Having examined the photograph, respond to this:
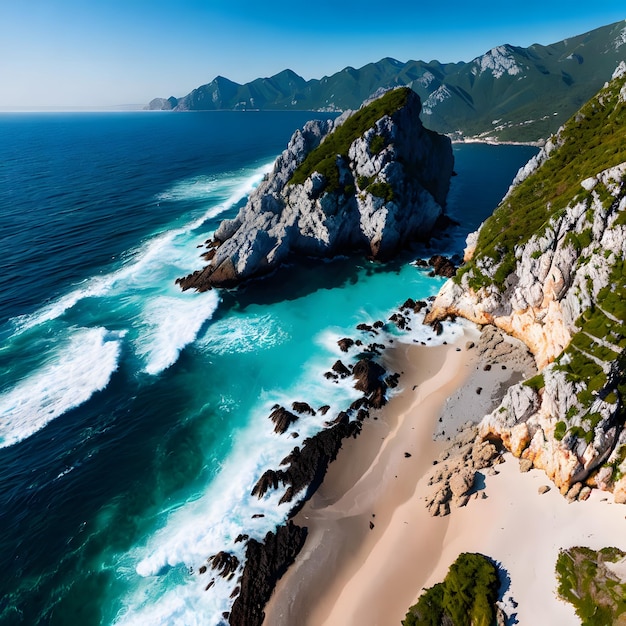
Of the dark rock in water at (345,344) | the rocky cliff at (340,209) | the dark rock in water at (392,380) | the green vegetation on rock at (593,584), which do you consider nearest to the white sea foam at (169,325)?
the rocky cliff at (340,209)

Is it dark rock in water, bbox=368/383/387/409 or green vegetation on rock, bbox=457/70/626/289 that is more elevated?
green vegetation on rock, bbox=457/70/626/289

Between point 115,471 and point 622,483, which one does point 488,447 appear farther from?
point 115,471

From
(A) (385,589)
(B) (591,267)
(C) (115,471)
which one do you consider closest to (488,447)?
(A) (385,589)

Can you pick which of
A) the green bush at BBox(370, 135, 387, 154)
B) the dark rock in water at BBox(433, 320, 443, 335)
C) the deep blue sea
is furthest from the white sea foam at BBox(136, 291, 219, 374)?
the green bush at BBox(370, 135, 387, 154)

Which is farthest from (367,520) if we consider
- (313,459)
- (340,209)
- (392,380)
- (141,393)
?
(340,209)

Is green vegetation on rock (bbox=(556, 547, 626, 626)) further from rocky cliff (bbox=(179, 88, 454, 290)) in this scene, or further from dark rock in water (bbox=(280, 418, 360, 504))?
rocky cliff (bbox=(179, 88, 454, 290))

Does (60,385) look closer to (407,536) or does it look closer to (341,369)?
(341,369)

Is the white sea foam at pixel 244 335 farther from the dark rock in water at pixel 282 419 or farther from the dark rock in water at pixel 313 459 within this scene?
the dark rock in water at pixel 313 459
